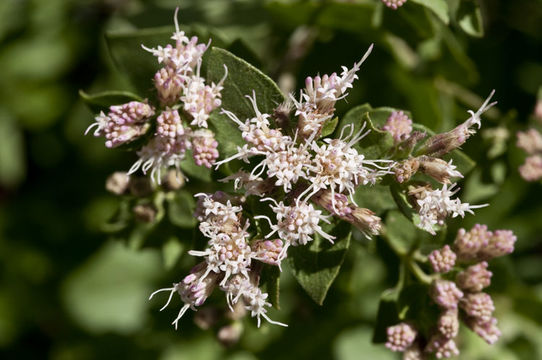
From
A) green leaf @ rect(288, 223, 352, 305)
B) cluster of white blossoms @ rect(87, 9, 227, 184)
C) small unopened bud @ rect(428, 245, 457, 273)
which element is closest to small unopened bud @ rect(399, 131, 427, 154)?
green leaf @ rect(288, 223, 352, 305)

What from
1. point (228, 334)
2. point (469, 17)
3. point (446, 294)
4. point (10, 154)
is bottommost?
point (10, 154)

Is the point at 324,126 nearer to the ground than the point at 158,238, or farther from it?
farther from it

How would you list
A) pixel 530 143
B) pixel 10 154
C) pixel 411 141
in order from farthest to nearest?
→ pixel 10 154 → pixel 530 143 → pixel 411 141

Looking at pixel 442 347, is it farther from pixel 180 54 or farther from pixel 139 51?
pixel 139 51

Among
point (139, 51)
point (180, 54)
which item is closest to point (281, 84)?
point (139, 51)

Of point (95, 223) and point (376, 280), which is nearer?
point (376, 280)

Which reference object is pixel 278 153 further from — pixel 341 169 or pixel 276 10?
pixel 276 10

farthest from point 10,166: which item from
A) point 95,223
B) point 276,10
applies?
point 276,10

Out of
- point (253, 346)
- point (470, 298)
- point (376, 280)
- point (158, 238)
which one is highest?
point (470, 298)
